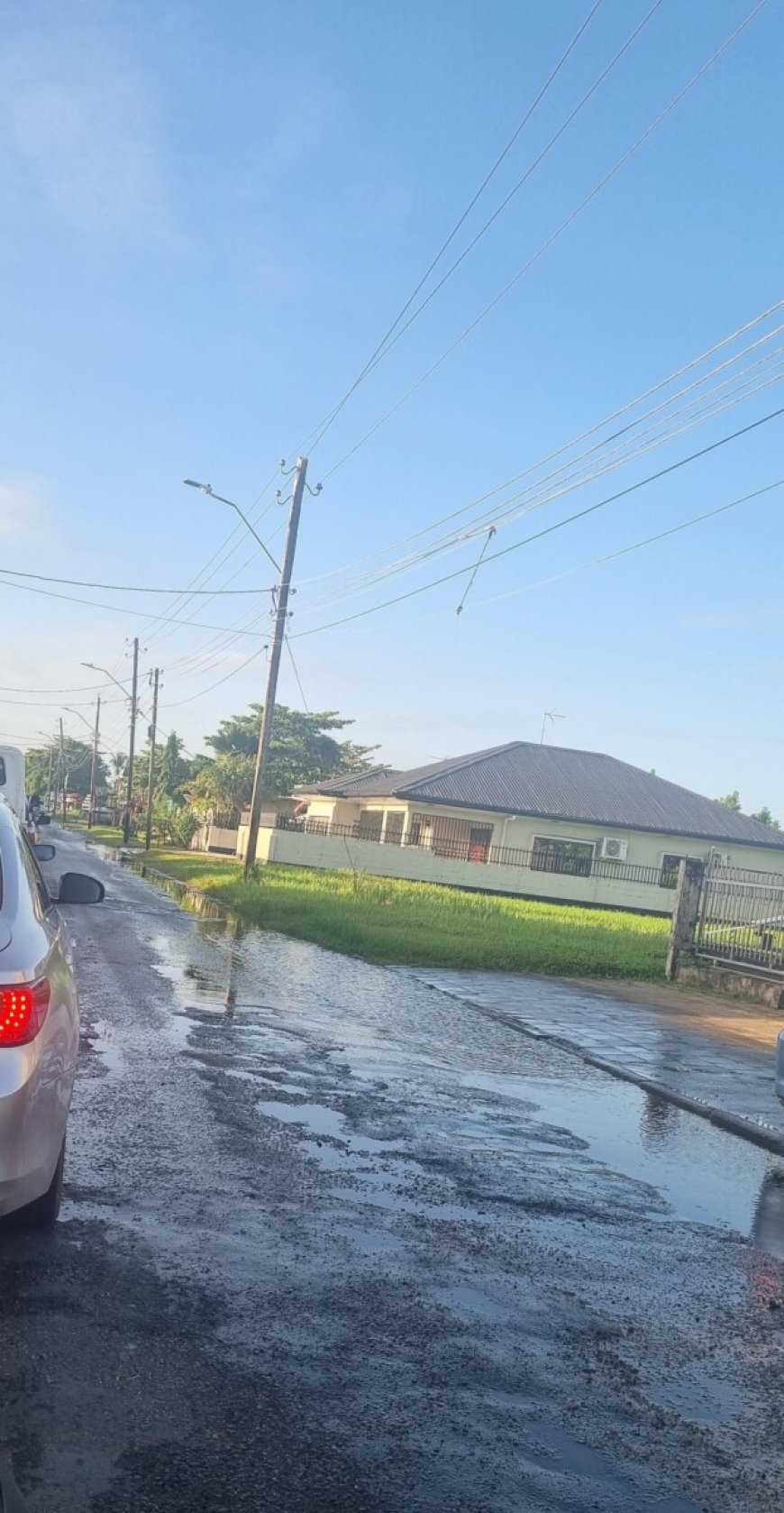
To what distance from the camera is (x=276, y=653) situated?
31422 millimetres

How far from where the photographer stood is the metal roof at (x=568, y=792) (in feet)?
150

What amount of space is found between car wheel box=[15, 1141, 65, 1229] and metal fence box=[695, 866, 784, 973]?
44.9 feet

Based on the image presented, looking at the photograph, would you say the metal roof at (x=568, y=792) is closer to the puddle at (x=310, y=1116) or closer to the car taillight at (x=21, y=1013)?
the puddle at (x=310, y=1116)

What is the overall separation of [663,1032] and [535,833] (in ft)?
105

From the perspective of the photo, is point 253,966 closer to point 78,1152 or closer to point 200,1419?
point 78,1152

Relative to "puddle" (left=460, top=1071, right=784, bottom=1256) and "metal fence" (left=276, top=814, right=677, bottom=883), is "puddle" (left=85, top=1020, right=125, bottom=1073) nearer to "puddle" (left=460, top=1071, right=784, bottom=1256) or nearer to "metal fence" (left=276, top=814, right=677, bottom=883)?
"puddle" (left=460, top=1071, right=784, bottom=1256)

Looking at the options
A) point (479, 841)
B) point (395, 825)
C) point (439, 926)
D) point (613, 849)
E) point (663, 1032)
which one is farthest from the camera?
point (395, 825)

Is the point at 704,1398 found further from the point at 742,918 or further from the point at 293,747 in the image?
the point at 293,747

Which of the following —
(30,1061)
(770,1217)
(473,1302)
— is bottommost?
(770,1217)

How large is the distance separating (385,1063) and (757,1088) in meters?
3.22

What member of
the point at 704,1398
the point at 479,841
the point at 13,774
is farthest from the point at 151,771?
the point at 704,1398

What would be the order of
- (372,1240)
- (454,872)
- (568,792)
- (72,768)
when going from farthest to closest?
(72,768), (568,792), (454,872), (372,1240)

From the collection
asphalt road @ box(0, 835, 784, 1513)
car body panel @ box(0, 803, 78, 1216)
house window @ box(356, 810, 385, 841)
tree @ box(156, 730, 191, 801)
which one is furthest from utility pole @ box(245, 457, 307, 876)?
tree @ box(156, 730, 191, 801)

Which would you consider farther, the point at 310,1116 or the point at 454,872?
the point at 454,872
